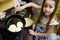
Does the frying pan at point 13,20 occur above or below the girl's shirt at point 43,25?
above

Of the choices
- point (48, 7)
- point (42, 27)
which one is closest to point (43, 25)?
point (42, 27)

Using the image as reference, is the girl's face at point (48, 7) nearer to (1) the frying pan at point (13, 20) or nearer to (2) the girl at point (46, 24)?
(2) the girl at point (46, 24)

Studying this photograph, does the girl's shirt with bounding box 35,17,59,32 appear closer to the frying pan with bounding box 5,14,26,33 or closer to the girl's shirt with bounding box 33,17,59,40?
the girl's shirt with bounding box 33,17,59,40

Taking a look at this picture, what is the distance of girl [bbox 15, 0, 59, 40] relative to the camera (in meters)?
0.92

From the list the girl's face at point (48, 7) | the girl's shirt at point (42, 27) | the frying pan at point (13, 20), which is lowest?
the girl's shirt at point (42, 27)

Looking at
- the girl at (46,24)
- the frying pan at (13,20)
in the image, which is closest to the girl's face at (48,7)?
the girl at (46,24)

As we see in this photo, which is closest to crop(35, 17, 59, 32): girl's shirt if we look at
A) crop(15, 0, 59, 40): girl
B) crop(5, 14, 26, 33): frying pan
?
crop(15, 0, 59, 40): girl

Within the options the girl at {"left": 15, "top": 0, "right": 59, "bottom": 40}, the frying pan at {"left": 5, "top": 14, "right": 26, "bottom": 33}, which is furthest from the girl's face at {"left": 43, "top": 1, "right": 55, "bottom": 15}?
the frying pan at {"left": 5, "top": 14, "right": 26, "bottom": 33}

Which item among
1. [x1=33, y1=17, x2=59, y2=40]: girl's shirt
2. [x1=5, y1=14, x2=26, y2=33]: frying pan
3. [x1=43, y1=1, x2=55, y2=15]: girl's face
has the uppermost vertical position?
[x1=43, y1=1, x2=55, y2=15]: girl's face

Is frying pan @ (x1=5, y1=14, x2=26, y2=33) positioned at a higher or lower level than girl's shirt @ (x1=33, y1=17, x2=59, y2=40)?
higher

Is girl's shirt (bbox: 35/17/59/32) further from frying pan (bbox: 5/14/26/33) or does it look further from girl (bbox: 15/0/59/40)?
frying pan (bbox: 5/14/26/33)

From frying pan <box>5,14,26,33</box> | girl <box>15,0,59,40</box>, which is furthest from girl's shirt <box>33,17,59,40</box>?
frying pan <box>5,14,26,33</box>

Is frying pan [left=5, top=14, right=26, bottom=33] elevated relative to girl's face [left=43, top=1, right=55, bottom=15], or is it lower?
lower

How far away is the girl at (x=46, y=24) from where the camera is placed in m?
0.92
